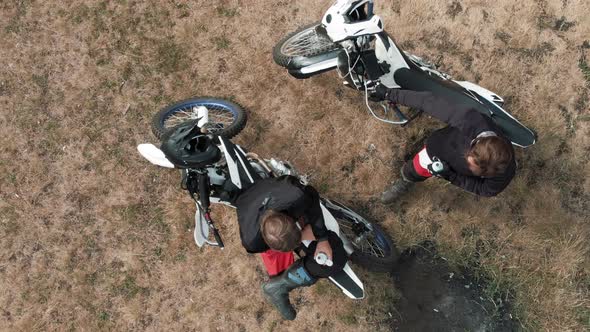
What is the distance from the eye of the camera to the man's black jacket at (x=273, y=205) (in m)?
4.50

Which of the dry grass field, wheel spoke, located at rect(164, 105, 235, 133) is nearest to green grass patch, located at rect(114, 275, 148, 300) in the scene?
the dry grass field

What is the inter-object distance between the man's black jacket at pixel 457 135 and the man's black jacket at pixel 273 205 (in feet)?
4.51

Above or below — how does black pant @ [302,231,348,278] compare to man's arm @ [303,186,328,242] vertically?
below

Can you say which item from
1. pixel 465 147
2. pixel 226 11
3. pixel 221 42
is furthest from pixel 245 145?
pixel 465 147

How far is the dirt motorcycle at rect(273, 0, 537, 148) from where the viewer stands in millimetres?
5266

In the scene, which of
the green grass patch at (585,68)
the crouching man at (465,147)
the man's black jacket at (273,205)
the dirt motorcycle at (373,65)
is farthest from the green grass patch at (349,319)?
the green grass patch at (585,68)

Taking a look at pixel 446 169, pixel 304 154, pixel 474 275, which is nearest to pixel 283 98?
pixel 304 154

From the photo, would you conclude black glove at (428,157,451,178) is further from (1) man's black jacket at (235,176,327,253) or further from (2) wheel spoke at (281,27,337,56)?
(2) wheel spoke at (281,27,337,56)

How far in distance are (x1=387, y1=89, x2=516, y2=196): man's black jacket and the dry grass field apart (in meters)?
1.63

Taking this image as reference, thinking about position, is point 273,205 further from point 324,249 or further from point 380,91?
point 380,91

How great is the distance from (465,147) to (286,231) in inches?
76.6

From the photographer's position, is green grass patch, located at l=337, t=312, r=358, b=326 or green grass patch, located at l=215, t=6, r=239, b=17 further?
green grass patch, located at l=215, t=6, r=239, b=17

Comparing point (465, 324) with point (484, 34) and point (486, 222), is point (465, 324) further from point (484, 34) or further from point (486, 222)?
point (484, 34)

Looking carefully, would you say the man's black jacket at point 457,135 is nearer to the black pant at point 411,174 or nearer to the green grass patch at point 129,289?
the black pant at point 411,174
